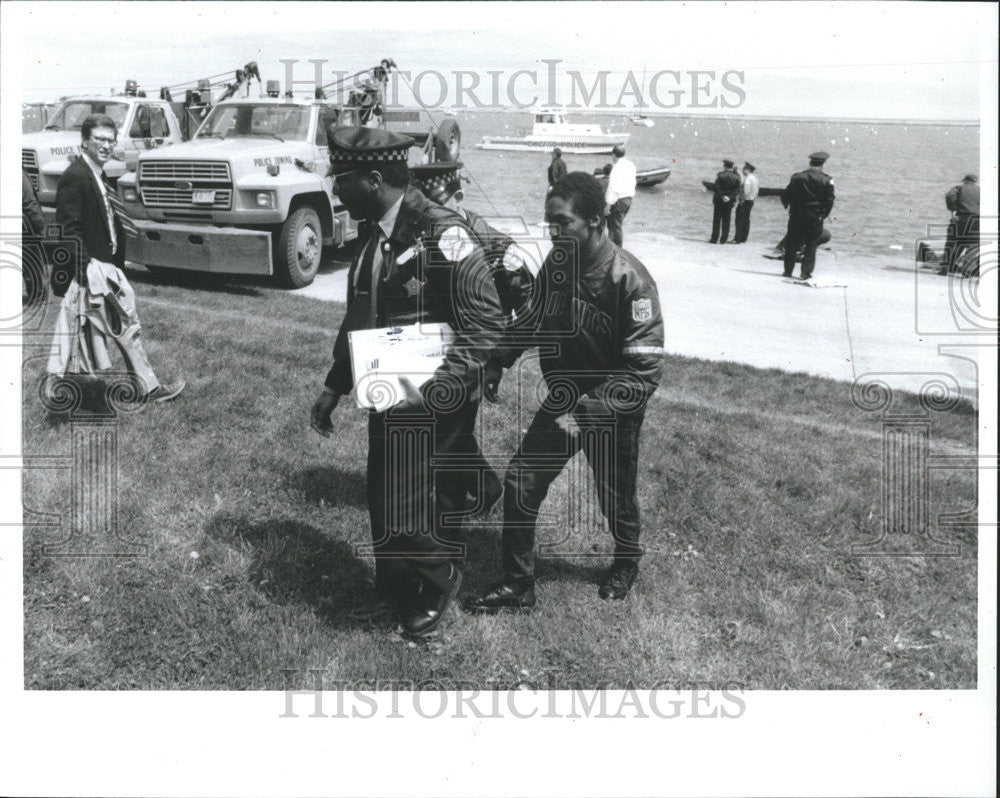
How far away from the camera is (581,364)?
434 cm

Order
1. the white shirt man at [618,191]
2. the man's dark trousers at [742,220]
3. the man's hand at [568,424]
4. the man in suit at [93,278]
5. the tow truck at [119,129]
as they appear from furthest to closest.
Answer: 1. the man's dark trousers at [742,220]
2. the white shirt man at [618,191]
3. the tow truck at [119,129]
4. the man in suit at [93,278]
5. the man's hand at [568,424]

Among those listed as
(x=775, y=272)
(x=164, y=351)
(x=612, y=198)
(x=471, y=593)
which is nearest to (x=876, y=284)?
(x=775, y=272)

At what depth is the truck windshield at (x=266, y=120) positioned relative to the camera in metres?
12.2

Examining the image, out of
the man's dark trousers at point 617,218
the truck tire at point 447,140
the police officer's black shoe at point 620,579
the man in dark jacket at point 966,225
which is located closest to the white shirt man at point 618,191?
the man's dark trousers at point 617,218

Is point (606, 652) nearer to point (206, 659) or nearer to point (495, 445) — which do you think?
point (206, 659)

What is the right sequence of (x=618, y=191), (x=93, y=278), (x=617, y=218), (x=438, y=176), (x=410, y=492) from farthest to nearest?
(x=617, y=218)
(x=618, y=191)
(x=438, y=176)
(x=93, y=278)
(x=410, y=492)

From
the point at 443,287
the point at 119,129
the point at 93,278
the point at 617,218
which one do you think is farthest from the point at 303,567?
the point at 617,218

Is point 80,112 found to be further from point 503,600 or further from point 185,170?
point 503,600

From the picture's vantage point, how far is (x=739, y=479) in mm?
5879

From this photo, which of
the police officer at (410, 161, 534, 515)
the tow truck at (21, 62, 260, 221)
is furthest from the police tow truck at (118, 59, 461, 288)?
the police officer at (410, 161, 534, 515)

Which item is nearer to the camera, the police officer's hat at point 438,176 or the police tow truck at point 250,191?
the police tow truck at point 250,191

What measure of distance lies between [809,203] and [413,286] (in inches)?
397

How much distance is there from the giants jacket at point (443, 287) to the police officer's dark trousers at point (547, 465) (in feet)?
1.74

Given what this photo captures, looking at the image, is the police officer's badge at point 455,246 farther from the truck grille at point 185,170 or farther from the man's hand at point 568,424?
the truck grille at point 185,170
